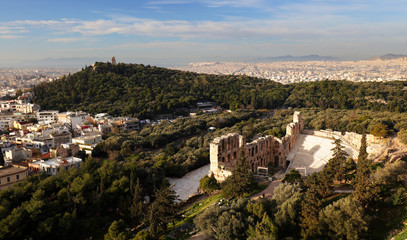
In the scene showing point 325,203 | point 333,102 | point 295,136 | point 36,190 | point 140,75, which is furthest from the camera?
point 140,75

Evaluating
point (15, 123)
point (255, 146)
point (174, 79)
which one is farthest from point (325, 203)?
point (174, 79)

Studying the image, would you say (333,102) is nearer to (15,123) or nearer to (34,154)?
(34,154)

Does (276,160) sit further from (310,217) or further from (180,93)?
(180,93)

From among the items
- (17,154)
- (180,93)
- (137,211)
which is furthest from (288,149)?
(180,93)

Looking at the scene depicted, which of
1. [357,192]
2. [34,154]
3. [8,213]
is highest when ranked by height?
[357,192]

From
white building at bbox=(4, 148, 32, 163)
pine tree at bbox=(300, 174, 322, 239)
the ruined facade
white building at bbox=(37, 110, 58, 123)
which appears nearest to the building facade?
white building at bbox=(4, 148, 32, 163)

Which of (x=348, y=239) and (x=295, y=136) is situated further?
(x=295, y=136)

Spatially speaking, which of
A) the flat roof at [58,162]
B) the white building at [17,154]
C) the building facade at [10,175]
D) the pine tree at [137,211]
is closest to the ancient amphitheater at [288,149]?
the pine tree at [137,211]

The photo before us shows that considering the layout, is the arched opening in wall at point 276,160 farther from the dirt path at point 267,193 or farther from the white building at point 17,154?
the white building at point 17,154
